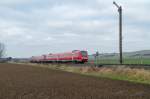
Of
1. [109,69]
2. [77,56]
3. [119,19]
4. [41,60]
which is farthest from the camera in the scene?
[41,60]

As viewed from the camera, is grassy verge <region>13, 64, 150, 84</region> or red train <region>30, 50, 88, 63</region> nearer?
grassy verge <region>13, 64, 150, 84</region>

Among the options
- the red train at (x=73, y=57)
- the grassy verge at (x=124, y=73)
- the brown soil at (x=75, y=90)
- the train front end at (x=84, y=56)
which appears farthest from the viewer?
the red train at (x=73, y=57)

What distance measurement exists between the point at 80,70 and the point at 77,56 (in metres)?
19.7

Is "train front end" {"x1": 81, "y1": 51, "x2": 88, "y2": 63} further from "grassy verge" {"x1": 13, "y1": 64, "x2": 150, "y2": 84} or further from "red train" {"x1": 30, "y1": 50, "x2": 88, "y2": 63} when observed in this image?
"grassy verge" {"x1": 13, "y1": 64, "x2": 150, "y2": 84}

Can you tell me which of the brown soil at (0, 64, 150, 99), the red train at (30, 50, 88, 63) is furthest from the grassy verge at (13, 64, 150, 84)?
the red train at (30, 50, 88, 63)

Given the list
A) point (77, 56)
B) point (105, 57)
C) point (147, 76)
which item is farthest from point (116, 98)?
point (105, 57)

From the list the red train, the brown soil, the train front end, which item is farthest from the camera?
the red train

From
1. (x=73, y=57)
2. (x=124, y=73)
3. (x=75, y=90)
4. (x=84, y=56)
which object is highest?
(x=84, y=56)

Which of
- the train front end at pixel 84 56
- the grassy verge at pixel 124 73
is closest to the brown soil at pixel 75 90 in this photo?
the grassy verge at pixel 124 73

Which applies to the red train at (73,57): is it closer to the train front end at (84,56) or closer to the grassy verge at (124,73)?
A: the train front end at (84,56)

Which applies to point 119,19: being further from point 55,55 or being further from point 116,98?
point 55,55

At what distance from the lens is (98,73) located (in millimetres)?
30438

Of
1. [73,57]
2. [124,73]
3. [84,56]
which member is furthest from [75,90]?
[73,57]

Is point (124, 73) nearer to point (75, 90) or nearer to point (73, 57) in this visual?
point (75, 90)
